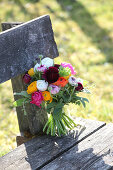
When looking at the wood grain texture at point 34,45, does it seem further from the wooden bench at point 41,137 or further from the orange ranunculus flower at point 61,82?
the orange ranunculus flower at point 61,82

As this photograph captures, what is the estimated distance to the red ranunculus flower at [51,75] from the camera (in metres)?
2.10

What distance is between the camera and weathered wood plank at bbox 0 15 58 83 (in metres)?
2.15

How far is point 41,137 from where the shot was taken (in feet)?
7.95

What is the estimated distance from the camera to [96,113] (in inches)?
143

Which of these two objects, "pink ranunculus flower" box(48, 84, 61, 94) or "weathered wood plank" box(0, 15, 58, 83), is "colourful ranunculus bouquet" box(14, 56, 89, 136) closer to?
"pink ranunculus flower" box(48, 84, 61, 94)

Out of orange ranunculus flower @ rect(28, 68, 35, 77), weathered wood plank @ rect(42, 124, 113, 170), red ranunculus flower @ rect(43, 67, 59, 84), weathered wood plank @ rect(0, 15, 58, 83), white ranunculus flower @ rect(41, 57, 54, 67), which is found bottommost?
weathered wood plank @ rect(42, 124, 113, 170)

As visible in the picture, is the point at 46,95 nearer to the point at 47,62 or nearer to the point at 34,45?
the point at 47,62

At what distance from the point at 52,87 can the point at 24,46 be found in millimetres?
427

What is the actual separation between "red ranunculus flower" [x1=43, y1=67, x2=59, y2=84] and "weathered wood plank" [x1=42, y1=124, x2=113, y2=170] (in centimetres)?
56

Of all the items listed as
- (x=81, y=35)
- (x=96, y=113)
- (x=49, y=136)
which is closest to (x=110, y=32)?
(x=81, y=35)

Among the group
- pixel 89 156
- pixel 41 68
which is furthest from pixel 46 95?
pixel 89 156

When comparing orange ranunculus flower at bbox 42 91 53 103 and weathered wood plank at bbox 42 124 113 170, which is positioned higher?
orange ranunculus flower at bbox 42 91 53 103

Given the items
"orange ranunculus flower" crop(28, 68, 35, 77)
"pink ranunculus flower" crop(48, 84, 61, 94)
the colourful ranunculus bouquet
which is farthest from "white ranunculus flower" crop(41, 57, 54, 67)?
"pink ranunculus flower" crop(48, 84, 61, 94)

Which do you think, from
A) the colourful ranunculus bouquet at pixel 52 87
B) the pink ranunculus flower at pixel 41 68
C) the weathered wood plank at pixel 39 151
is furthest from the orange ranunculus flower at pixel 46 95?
the weathered wood plank at pixel 39 151
